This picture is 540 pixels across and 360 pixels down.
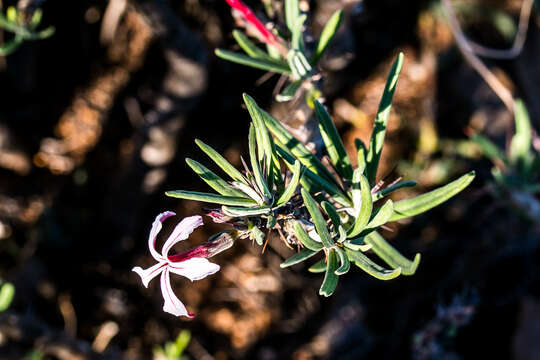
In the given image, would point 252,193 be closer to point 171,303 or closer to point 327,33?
point 171,303

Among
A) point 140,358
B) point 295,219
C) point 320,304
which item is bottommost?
point 320,304

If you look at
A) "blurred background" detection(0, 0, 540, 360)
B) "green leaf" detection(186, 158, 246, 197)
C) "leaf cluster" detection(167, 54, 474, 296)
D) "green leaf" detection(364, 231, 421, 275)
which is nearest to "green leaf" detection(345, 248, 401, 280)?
"leaf cluster" detection(167, 54, 474, 296)

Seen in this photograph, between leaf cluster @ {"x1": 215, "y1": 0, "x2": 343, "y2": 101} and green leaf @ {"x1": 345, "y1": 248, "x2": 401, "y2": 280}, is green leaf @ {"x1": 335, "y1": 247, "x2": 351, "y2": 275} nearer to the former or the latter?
green leaf @ {"x1": 345, "y1": 248, "x2": 401, "y2": 280}

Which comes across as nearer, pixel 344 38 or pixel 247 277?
pixel 344 38

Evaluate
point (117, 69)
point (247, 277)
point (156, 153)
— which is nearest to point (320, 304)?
point (247, 277)

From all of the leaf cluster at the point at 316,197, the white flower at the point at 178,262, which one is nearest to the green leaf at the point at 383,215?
the leaf cluster at the point at 316,197

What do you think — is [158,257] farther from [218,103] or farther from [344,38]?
[218,103]
